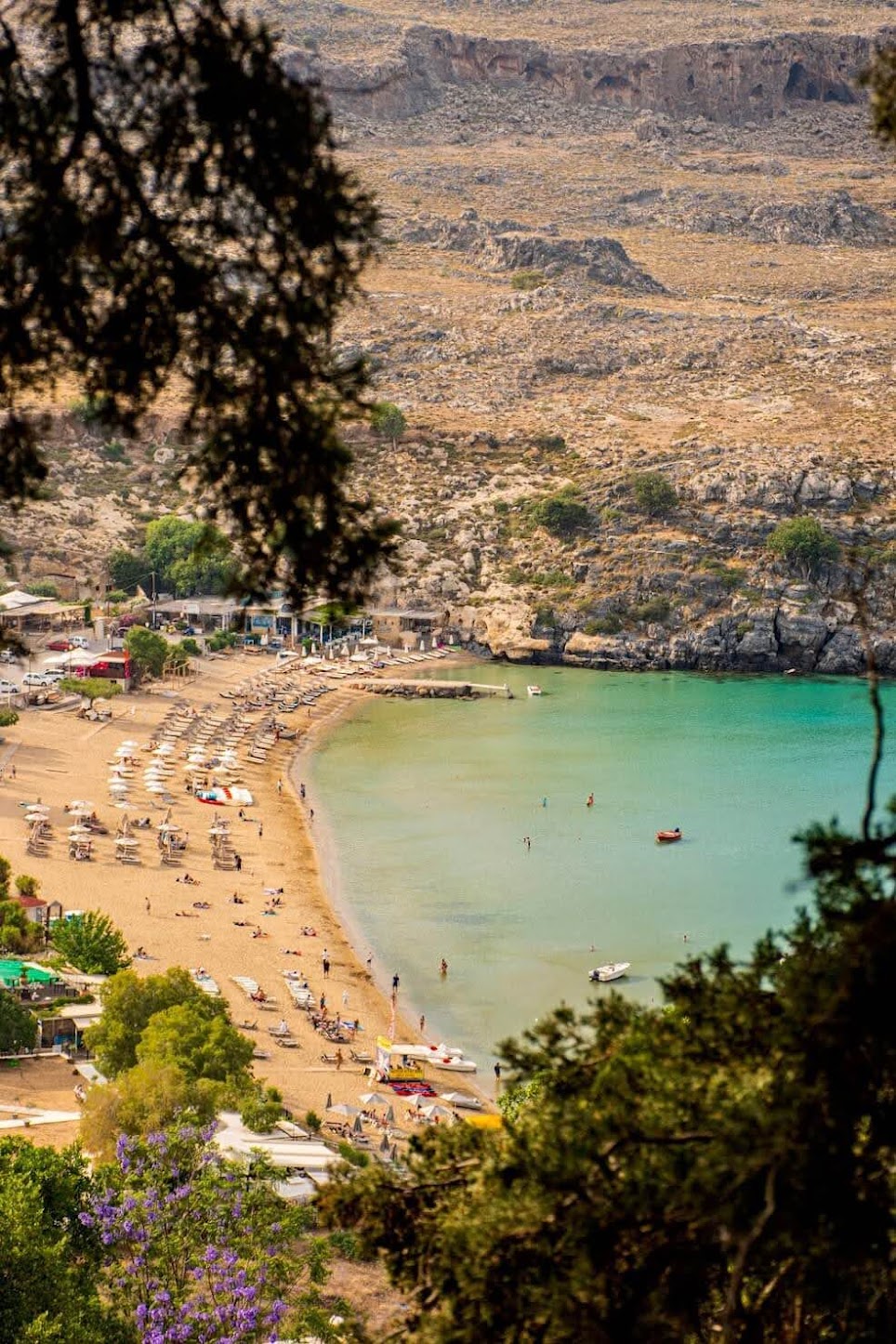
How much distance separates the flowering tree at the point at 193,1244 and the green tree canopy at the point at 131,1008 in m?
5.12

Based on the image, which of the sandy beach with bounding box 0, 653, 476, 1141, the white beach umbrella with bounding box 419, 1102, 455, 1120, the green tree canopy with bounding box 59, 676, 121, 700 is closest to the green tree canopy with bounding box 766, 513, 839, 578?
the sandy beach with bounding box 0, 653, 476, 1141

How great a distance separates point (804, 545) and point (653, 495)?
7.80m

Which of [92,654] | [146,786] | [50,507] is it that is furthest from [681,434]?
[146,786]

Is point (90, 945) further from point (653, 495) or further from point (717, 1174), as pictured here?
point (653, 495)

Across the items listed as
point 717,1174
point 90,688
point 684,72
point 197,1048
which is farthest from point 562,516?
point 684,72

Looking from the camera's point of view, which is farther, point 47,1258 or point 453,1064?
point 453,1064

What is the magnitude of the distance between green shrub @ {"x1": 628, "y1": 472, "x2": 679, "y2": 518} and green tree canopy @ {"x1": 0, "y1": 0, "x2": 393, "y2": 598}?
72713 mm

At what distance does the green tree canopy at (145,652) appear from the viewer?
5972 centimetres

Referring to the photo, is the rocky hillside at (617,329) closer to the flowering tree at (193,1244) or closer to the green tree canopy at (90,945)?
the green tree canopy at (90,945)

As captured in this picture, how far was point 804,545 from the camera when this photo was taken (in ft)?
240

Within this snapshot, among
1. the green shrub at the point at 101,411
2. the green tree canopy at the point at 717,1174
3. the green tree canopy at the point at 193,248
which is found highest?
the green tree canopy at the point at 193,248

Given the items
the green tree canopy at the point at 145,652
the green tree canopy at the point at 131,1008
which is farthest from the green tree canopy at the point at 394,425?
the green tree canopy at the point at 131,1008

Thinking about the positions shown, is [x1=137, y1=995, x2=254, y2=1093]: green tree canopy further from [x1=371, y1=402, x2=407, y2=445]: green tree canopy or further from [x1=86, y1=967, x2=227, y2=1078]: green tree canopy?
[x1=371, y1=402, x2=407, y2=445]: green tree canopy

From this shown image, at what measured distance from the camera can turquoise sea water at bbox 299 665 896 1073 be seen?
33.8m
